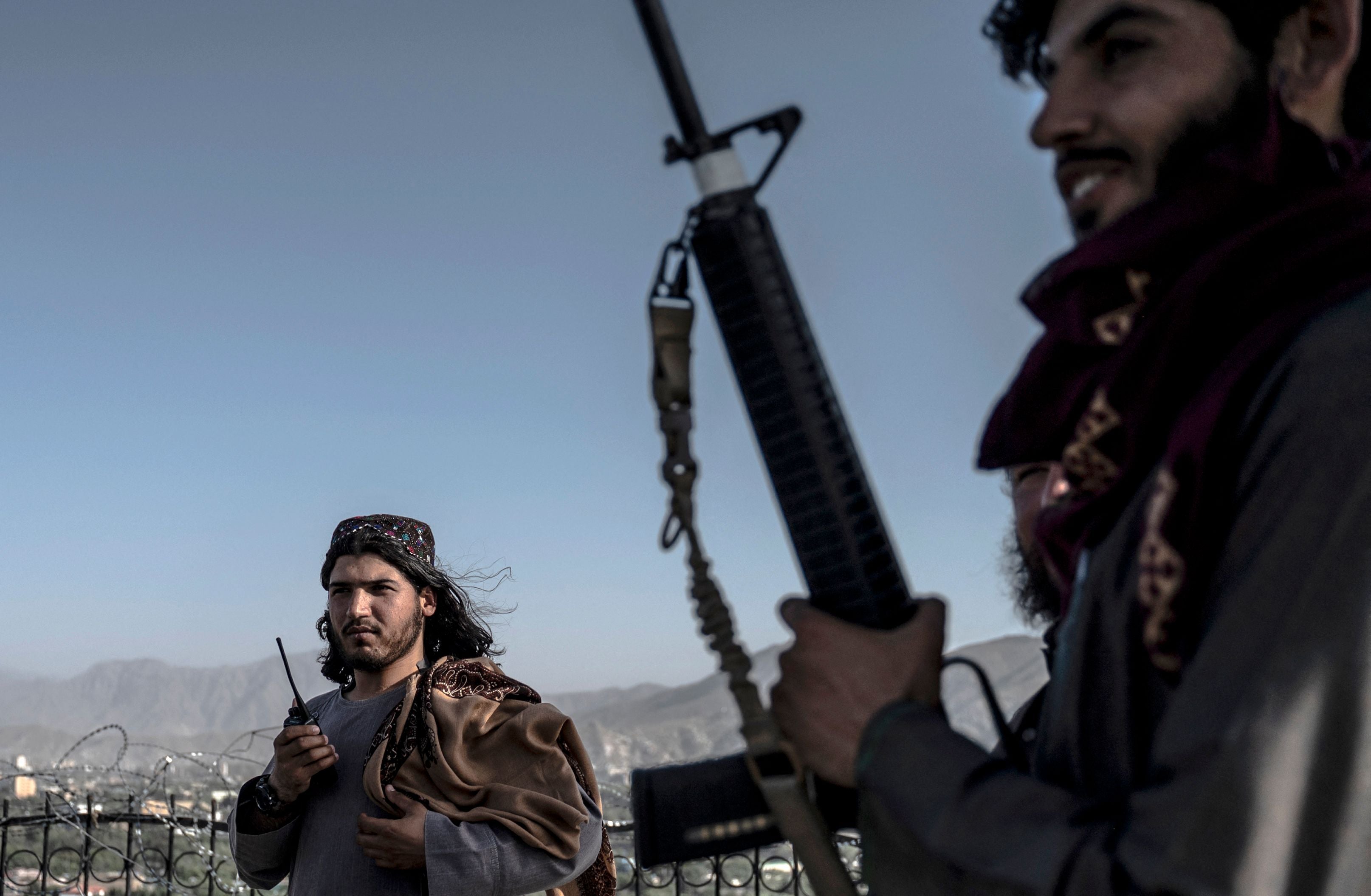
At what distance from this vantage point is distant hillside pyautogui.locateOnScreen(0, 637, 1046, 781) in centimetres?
7669

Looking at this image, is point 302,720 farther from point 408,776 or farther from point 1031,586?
point 1031,586

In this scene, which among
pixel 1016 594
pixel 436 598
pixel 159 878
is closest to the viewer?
pixel 1016 594

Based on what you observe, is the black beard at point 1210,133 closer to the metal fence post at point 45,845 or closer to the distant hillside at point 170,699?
the metal fence post at point 45,845

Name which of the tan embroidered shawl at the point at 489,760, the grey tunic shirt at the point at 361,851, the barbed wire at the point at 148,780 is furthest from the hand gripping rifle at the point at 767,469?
the barbed wire at the point at 148,780

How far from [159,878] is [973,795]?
623cm

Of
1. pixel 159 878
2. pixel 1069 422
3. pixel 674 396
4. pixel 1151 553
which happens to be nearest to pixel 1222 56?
pixel 1069 422

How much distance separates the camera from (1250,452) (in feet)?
3.33

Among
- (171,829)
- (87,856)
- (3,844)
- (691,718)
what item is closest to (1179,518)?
(171,829)

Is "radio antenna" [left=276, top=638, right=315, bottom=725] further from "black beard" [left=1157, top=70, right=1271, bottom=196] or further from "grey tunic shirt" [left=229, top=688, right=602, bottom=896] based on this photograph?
"black beard" [left=1157, top=70, right=1271, bottom=196]

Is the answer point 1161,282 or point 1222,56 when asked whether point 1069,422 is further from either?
point 1222,56

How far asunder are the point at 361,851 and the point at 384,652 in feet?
3.07

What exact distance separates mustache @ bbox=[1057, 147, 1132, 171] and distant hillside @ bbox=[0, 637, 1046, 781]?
39.3 m

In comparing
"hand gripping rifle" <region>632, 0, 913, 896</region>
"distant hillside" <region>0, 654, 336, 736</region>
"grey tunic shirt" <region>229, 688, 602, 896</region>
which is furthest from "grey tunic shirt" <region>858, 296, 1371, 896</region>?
"distant hillside" <region>0, 654, 336, 736</region>

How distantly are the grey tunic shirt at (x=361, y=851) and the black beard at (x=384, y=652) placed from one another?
5.6 inches
